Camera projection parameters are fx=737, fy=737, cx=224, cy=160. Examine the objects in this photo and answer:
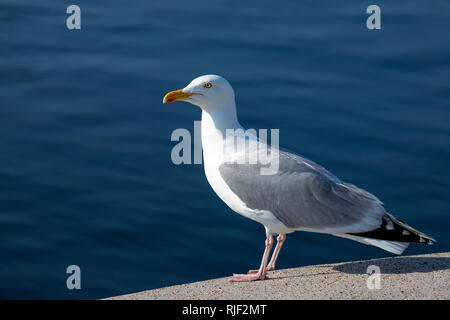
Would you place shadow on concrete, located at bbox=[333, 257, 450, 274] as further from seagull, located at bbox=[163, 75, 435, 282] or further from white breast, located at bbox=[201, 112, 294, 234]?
white breast, located at bbox=[201, 112, 294, 234]

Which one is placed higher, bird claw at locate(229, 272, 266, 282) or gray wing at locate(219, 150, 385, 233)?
gray wing at locate(219, 150, 385, 233)

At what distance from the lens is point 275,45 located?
12547 millimetres

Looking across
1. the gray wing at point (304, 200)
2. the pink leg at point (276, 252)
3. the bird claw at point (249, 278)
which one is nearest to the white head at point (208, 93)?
the gray wing at point (304, 200)

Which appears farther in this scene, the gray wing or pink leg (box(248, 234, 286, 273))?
pink leg (box(248, 234, 286, 273))

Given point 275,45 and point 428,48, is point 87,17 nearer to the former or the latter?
point 275,45

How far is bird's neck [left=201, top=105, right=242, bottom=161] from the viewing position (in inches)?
271

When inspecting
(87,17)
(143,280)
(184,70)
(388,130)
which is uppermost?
(87,17)

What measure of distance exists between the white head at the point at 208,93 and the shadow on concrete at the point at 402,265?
6.37 feet

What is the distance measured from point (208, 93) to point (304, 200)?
1.32 metres

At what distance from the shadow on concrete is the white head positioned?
194 cm

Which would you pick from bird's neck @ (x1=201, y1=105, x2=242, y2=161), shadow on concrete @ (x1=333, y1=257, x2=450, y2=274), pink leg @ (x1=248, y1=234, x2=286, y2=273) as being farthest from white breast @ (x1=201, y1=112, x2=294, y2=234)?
shadow on concrete @ (x1=333, y1=257, x2=450, y2=274)

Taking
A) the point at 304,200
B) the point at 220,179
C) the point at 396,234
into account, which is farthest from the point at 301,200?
the point at 396,234
